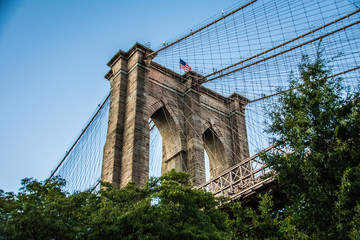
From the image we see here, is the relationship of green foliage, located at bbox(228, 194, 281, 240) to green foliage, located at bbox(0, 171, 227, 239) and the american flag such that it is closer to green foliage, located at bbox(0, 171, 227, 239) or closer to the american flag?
green foliage, located at bbox(0, 171, 227, 239)

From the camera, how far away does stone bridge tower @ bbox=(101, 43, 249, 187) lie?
64.2ft

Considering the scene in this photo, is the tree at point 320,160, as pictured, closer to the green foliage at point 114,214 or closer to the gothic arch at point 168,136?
the green foliage at point 114,214

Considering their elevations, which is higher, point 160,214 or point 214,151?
point 214,151

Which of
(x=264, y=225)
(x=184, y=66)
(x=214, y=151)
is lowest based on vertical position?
(x=264, y=225)

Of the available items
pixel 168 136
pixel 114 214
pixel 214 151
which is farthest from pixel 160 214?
pixel 214 151

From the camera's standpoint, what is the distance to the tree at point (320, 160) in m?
9.20

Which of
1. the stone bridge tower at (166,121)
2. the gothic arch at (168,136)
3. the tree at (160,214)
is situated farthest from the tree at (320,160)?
the gothic arch at (168,136)

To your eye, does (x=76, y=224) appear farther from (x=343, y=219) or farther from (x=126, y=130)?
(x=126, y=130)

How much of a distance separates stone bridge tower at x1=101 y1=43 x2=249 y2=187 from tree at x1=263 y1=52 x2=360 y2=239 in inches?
360

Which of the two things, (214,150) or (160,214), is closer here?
(160,214)

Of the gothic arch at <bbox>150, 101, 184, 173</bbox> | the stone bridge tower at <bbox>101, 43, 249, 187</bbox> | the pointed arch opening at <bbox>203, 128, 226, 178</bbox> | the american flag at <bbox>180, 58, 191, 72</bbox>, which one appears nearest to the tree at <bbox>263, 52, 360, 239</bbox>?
the stone bridge tower at <bbox>101, 43, 249, 187</bbox>

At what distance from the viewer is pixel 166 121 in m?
25.0

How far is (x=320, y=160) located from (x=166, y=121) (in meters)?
15.8

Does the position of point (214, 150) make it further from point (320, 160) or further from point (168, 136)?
point (320, 160)
